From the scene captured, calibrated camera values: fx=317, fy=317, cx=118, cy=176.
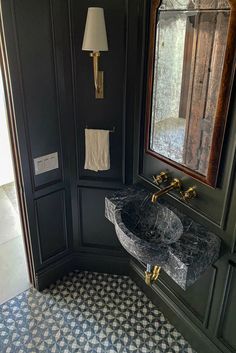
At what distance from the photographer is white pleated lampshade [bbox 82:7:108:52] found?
63.7 inches

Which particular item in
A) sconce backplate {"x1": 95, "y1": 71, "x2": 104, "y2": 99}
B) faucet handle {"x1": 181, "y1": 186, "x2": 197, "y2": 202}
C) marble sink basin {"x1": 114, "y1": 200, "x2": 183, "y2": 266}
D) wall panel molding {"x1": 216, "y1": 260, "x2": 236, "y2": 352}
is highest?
sconce backplate {"x1": 95, "y1": 71, "x2": 104, "y2": 99}

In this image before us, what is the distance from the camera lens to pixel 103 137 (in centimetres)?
202

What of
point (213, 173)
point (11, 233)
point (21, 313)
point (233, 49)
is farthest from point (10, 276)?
point (233, 49)

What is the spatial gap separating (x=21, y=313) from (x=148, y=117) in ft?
5.30

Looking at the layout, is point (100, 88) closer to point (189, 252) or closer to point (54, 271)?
point (189, 252)

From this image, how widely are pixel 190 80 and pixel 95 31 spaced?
21.8 inches

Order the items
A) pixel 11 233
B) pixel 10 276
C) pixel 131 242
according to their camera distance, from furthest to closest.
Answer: pixel 11 233 → pixel 10 276 → pixel 131 242

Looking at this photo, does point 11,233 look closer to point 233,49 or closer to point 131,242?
point 131,242

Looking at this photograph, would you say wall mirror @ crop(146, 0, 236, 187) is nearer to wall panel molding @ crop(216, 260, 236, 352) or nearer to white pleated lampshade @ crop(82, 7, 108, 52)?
white pleated lampshade @ crop(82, 7, 108, 52)

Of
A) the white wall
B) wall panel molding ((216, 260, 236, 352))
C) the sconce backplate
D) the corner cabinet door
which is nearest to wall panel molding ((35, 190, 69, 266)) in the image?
the corner cabinet door

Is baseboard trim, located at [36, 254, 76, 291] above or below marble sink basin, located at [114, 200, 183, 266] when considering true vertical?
below

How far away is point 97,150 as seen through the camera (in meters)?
2.06

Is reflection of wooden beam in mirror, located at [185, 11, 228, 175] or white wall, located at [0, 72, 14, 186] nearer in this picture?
reflection of wooden beam in mirror, located at [185, 11, 228, 175]

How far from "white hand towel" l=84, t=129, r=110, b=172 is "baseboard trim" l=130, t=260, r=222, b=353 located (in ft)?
2.75
